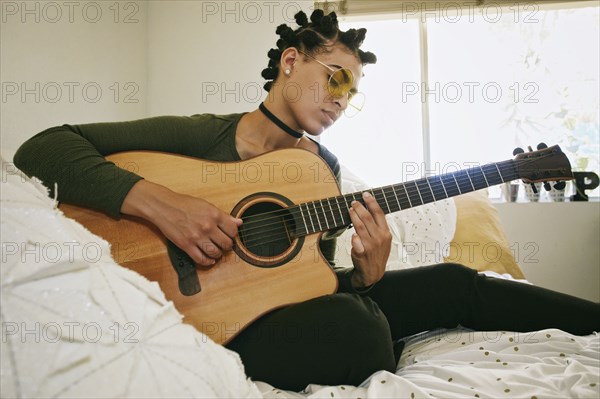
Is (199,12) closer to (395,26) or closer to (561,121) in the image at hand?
(395,26)

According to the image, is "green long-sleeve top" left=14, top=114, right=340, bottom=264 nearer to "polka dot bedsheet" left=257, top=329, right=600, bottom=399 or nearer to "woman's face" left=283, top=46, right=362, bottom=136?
"woman's face" left=283, top=46, right=362, bottom=136

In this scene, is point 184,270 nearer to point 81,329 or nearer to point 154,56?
point 81,329

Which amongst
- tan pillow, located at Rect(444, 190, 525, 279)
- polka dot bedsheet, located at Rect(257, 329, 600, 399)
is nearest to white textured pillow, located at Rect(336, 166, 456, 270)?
tan pillow, located at Rect(444, 190, 525, 279)

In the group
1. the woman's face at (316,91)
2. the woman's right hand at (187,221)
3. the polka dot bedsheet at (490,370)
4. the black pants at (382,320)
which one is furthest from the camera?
the woman's face at (316,91)

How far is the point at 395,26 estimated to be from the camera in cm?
302

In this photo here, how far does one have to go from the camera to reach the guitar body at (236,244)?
0.97 m

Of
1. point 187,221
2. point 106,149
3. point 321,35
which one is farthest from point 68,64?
point 187,221

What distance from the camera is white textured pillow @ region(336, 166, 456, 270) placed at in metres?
1.82

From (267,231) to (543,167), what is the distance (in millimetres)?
770

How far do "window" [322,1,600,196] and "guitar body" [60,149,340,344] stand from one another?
6.03 ft

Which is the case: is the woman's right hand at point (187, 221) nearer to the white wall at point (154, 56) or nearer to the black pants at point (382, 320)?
the black pants at point (382, 320)

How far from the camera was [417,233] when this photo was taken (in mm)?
1931

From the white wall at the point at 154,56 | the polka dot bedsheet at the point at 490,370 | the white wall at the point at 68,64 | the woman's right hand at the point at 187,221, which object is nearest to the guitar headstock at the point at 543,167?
the polka dot bedsheet at the point at 490,370

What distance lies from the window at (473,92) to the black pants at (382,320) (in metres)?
1.82
